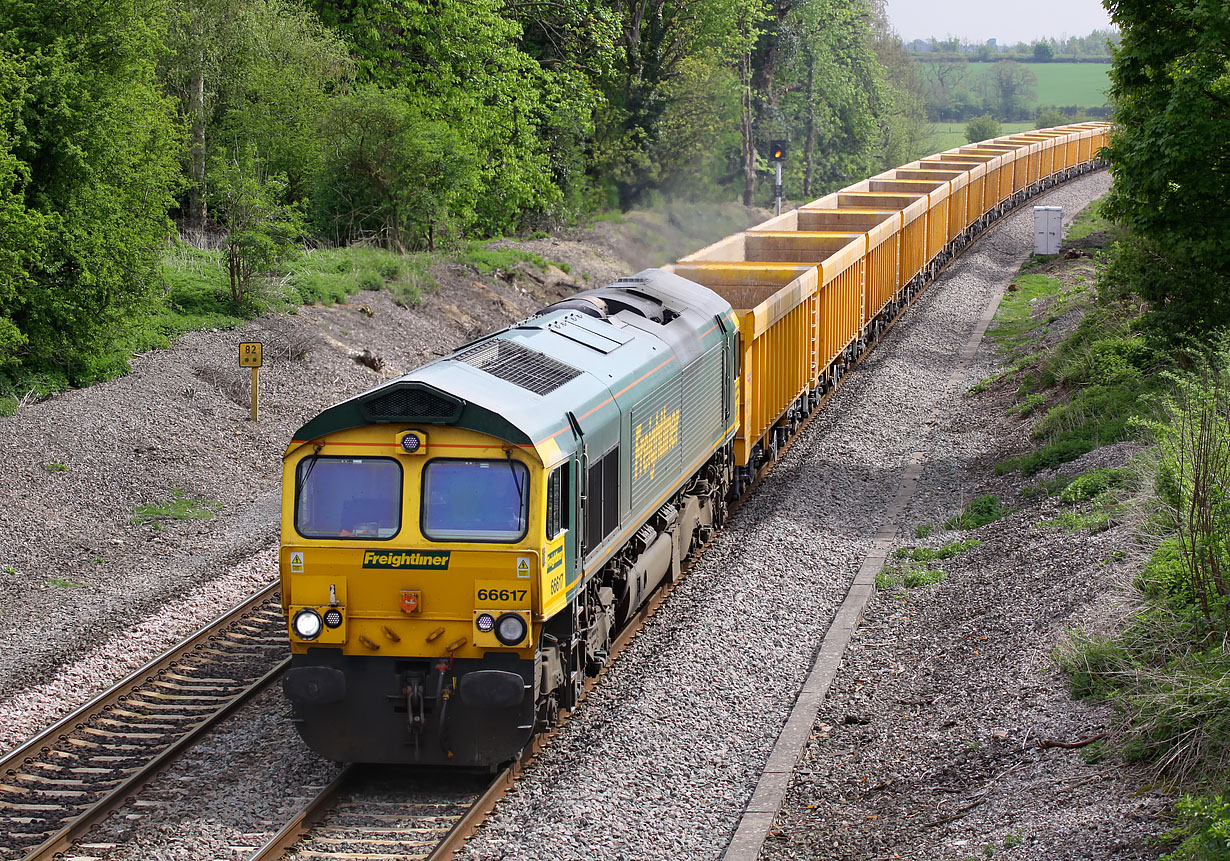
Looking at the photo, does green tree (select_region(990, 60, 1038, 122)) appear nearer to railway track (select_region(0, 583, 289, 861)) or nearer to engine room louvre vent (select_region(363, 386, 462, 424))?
railway track (select_region(0, 583, 289, 861))

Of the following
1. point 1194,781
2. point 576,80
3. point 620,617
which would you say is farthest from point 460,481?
point 576,80

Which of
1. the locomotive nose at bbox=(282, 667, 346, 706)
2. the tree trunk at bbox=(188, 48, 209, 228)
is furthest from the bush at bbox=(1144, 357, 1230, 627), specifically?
the tree trunk at bbox=(188, 48, 209, 228)

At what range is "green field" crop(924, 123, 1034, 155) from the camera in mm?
94150

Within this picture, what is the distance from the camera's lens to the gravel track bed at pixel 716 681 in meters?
9.73

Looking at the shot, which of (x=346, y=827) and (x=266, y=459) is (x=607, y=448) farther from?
(x=266, y=459)

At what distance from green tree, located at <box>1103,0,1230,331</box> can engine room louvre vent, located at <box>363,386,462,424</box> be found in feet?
36.6

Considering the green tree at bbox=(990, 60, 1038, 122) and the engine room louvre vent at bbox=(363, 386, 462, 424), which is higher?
the green tree at bbox=(990, 60, 1038, 122)

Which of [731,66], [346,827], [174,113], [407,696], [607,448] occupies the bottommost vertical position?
[346,827]

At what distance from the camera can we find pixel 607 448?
11375 mm

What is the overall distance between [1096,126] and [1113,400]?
5941 centimetres

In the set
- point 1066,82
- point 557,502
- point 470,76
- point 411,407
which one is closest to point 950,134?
point 1066,82

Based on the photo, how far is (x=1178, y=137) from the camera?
15953 mm

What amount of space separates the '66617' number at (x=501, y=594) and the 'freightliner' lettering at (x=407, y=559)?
351 mm

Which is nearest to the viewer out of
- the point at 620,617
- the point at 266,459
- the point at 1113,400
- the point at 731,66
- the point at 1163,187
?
the point at 620,617
